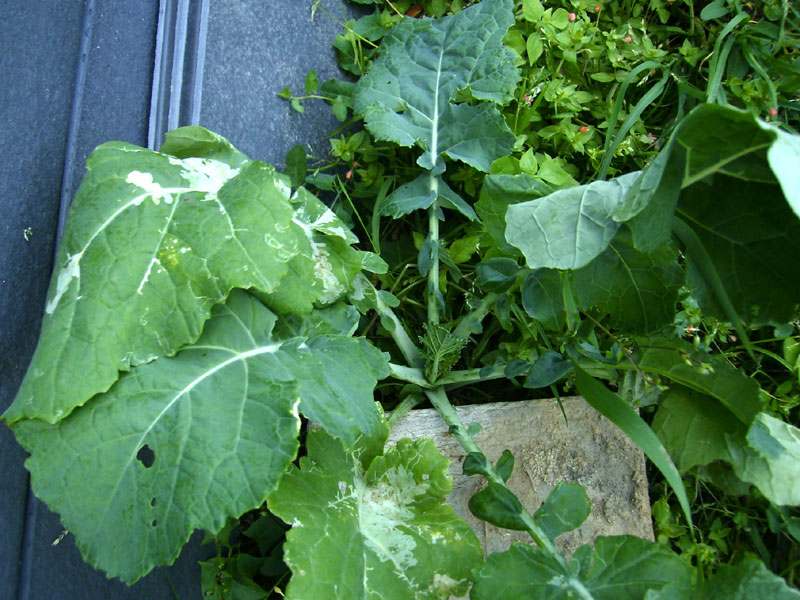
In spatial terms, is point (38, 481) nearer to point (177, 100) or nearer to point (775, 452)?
point (177, 100)

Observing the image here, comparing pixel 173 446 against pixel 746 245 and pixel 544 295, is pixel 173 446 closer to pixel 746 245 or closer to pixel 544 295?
pixel 544 295

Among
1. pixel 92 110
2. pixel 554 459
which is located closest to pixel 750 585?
pixel 554 459

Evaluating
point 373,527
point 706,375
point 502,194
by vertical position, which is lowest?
point 373,527

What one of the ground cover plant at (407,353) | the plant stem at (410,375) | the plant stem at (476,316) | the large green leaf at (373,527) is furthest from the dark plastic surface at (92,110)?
the plant stem at (476,316)

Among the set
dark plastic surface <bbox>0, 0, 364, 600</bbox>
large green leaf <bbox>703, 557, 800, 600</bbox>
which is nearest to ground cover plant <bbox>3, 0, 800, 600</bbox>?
large green leaf <bbox>703, 557, 800, 600</bbox>

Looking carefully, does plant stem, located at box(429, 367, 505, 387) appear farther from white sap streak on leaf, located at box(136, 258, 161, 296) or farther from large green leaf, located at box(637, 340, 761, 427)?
white sap streak on leaf, located at box(136, 258, 161, 296)

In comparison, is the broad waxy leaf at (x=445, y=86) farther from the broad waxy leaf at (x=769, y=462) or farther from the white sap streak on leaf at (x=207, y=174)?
the broad waxy leaf at (x=769, y=462)

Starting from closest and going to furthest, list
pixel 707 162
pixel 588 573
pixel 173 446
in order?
pixel 707 162
pixel 173 446
pixel 588 573
